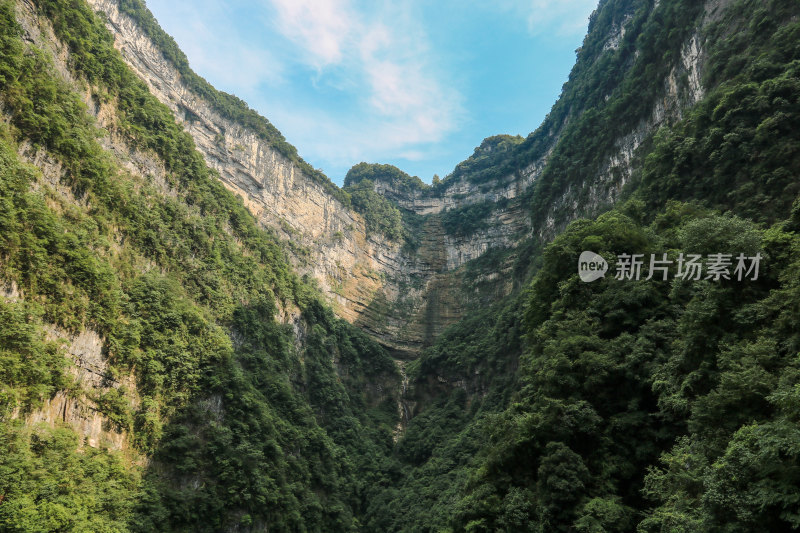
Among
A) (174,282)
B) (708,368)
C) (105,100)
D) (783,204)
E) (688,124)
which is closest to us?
(708,368)

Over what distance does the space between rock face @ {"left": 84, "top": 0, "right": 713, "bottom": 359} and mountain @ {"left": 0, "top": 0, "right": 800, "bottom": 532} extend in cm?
62

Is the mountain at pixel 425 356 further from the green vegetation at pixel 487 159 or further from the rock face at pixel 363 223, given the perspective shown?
the green vegetation at pixel 487 159

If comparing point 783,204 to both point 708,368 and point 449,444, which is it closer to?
point 708,368

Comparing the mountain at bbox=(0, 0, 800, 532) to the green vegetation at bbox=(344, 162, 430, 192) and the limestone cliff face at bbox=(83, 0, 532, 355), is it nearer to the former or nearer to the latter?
the limestone cliff face at bbox=(83, 0, 532, 355)

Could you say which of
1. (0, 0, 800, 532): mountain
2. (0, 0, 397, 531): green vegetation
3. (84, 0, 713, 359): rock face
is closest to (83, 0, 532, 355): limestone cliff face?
(84, 0, 713, 359): rock face

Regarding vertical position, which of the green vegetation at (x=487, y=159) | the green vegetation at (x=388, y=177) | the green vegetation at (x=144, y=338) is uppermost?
the green vegetation at (x=487, y=159)

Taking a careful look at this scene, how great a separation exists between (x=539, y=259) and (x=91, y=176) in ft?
100

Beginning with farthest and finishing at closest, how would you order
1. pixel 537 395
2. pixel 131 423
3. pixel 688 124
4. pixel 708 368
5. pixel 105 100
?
pixel 105 100 < pixel 688 124 < pixel 131 423 < pixel 537 395 < pixel 708 368

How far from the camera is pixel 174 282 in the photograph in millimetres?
22703

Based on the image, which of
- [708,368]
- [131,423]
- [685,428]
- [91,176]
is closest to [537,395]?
[685,428]

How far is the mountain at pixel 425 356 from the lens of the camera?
383 inches

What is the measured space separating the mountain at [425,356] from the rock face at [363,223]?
0.62 m

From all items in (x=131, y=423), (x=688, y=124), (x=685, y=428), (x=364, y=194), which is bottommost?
(x=131, y=423)

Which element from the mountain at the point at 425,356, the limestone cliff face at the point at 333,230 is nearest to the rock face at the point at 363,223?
the limestone cliff face at the point at 333,230
